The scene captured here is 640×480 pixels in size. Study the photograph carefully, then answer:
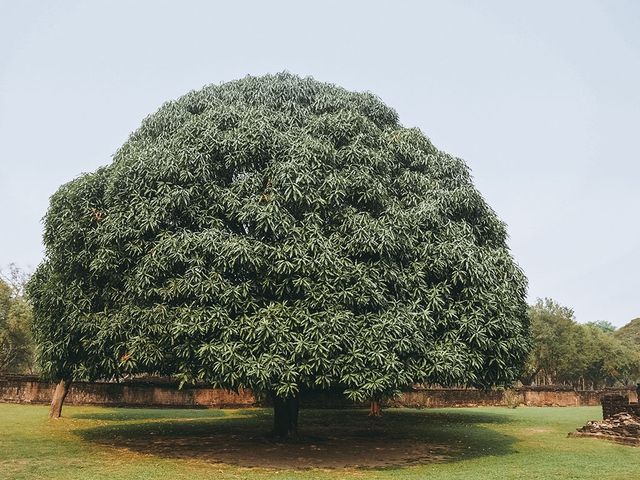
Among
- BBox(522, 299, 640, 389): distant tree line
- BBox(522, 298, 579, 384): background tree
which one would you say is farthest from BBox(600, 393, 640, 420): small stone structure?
BBox(522, 298, 579, 384): background tree

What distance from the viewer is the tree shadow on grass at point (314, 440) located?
13.6 meters

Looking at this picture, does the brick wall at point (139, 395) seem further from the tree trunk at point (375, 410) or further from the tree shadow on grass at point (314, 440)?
the tree shadow on grass at point (314, 440)

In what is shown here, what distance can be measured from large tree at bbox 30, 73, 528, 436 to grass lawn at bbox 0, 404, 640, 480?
170 centimetres

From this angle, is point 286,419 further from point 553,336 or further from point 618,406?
point 553,336

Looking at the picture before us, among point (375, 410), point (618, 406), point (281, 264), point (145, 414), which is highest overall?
point (281, 264)

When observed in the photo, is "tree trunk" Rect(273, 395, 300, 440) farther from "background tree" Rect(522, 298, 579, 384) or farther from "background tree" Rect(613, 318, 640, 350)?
"background tree" Rect(613, 318, 640, 350)

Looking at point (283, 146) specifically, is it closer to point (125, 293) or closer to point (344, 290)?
point (344, 290)

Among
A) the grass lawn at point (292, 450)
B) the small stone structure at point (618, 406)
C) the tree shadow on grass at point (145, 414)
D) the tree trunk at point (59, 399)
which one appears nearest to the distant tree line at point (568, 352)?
the small stone structure at point (618, 406)

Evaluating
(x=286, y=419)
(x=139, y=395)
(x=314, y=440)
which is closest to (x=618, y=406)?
(x=314, y=440)

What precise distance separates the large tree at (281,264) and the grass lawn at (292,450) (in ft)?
5.58

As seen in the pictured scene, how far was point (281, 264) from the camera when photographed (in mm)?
12336

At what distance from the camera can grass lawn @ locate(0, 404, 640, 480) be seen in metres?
11.5

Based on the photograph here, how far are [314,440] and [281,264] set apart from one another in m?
6.78

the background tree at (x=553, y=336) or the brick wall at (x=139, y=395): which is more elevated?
the background tree at (x=553, y=336)
